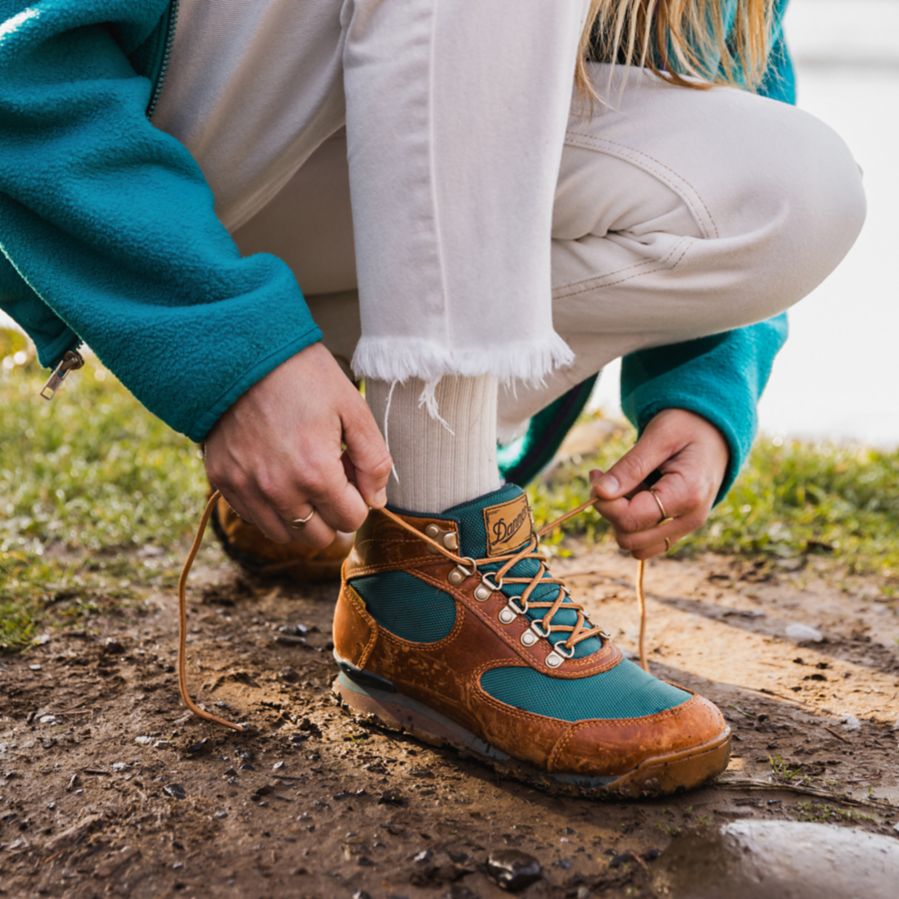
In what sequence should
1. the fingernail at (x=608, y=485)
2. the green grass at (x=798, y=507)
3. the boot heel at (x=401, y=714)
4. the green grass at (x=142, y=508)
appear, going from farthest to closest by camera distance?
1. the green grass at (x=798, y=507)
2. the green grass at (x=142, y=508)
3. the fingernail at (x=608, y=485)
4. the boot heel at (x=401, y=714)

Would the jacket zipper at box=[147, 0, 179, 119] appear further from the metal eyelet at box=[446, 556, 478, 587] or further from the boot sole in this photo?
the boot sole

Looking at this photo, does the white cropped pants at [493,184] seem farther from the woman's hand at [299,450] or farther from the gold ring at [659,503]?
the gold ring at [659,503]

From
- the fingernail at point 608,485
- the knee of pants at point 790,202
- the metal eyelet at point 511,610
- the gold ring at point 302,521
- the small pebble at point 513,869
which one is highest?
the knee of pants at point 790,202

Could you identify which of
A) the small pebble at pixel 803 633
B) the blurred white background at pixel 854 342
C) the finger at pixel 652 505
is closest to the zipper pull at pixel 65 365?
the finger at pixel 652 505

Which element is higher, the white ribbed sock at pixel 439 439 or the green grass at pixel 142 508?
the white ribbed sock at pixel 439 439

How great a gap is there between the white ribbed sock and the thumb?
19cm

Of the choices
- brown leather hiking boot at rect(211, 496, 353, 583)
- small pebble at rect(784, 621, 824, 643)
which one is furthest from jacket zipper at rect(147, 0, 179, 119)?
small pebble at rect(784, 621, 824, 643)

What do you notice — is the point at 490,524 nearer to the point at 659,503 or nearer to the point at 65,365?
the point at 659,503

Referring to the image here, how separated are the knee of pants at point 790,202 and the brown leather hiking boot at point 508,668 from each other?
0.56 meters

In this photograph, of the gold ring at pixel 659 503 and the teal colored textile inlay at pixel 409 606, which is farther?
the gold ring at pixel 659 503

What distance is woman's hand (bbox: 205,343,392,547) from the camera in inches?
49.0

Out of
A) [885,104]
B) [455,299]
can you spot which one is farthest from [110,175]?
[885,104]

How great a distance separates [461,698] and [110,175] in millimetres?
839

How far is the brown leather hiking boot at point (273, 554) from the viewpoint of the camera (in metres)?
2.29
